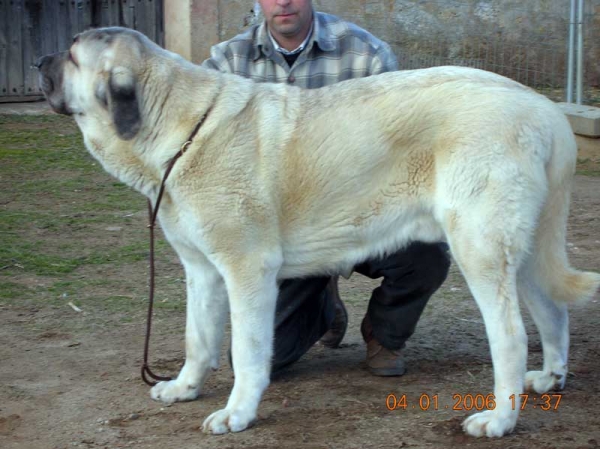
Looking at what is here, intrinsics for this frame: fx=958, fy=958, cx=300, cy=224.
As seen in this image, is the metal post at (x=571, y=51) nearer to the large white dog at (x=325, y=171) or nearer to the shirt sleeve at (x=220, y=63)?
the shirt sleeve at (x=220, y=63)

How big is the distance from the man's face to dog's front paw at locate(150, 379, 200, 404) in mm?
1641

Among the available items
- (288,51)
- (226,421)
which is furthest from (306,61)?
(226,421)

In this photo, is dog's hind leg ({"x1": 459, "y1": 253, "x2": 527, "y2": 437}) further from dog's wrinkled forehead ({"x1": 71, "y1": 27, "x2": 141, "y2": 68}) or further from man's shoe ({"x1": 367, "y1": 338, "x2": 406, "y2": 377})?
dog's wrinkled forehead ({"x1": 71, "y1": 27, "x2": 141, "y2": 68})

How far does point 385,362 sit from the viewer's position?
4301 mm

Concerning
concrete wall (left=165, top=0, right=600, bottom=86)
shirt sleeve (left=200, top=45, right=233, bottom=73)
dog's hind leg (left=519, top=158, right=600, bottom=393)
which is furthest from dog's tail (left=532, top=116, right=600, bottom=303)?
concrete wall (left=165, top=0, right=600, bottom=86)

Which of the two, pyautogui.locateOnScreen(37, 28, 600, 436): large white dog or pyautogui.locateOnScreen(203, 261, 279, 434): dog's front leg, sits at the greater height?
pyautogui.locateOnScreen(37, 28, 600, 436): large white dog

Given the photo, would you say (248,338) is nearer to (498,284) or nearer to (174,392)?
(174,392)

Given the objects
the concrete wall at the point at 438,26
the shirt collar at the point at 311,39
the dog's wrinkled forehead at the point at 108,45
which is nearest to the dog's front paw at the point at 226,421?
the dog's wrinkled forehead at the point at 108,45

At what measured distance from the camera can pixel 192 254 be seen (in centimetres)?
386

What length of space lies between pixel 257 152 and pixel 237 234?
12.9 inches

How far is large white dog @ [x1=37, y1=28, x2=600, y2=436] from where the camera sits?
11.5 ft

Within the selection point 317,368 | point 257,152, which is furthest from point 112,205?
point 257,152
